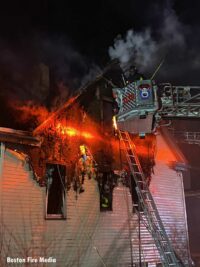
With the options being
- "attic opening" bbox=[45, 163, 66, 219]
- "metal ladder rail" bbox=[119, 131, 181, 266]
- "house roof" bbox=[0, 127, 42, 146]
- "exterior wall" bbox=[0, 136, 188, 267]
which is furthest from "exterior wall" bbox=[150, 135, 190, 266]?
"house roof" bbox=[0, 127, 42, 146]

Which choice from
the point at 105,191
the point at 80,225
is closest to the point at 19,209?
the point at 80,225

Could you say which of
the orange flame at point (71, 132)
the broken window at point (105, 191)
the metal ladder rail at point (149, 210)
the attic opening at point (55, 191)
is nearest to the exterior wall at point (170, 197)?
the metal ladder rail at point (149, 210)

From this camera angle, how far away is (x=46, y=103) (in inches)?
405

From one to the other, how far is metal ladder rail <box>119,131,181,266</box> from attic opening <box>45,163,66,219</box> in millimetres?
2527

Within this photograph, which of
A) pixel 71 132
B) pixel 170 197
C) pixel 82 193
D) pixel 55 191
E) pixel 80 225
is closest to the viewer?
pixel 55 191

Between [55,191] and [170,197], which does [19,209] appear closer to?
[55,191]

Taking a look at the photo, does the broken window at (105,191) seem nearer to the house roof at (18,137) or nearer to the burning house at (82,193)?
the burning house at (82,193)

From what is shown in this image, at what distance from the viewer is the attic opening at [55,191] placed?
10445 mm

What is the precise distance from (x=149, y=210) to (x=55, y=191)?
121 inches

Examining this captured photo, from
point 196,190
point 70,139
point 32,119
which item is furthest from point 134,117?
point 196,190

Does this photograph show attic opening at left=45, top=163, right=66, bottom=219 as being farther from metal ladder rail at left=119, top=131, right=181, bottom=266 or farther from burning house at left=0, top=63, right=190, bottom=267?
metal ladder rail at left=119, top=131, right=181, bottom=266

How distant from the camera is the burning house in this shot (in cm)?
955

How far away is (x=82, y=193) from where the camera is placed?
37.0 feet

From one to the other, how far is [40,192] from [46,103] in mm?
2430
